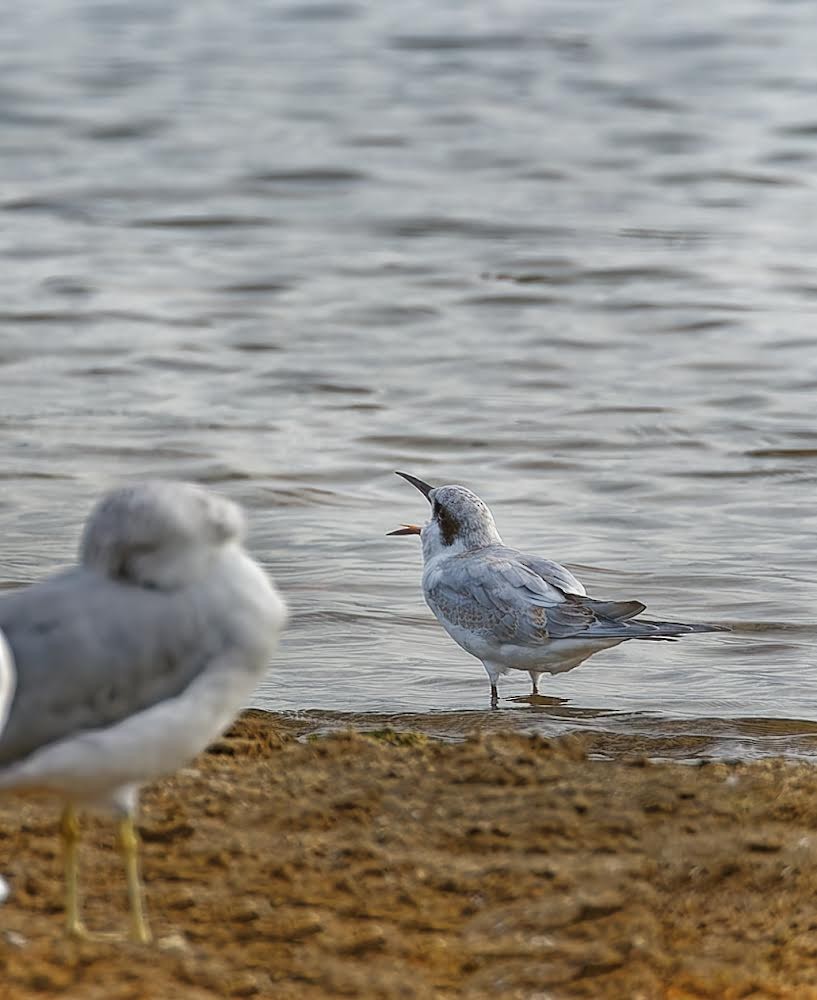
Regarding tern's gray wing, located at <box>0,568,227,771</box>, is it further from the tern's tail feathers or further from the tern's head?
the tern's head

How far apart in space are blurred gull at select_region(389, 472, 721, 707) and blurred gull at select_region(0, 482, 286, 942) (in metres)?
3.68

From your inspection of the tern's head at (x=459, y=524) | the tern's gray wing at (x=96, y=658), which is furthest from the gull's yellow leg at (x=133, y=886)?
the tern's head at (x=459, y=524)

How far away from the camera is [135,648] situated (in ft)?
14.6

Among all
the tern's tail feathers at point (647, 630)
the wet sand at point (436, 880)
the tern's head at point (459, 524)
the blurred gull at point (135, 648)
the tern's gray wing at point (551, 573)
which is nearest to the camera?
the blurred gull at point (135, 648)

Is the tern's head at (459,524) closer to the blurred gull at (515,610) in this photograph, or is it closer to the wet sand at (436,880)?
the blurred gull at (515,610)

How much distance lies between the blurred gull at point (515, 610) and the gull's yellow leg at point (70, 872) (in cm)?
363

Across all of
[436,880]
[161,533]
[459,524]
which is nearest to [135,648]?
[161,533]

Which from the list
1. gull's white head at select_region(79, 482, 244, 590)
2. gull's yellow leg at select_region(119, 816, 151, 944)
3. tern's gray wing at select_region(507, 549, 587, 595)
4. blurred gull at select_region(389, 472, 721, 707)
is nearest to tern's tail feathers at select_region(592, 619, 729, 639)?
blurred gull at select_region(389, 472, 721, 707)

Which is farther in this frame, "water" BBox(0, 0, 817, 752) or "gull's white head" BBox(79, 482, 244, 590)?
"water" BBox(0, 0, 817, 752)

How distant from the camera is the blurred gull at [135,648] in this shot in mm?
4445

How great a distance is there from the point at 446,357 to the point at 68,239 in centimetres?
505

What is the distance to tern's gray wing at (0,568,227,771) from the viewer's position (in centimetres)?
445

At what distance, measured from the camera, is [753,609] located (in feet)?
30.9

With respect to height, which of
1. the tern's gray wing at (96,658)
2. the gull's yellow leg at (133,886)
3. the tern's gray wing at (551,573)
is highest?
the tern's gray wing at (96,658)
